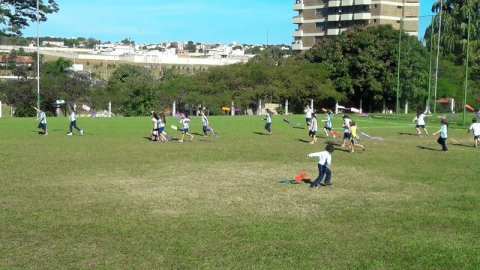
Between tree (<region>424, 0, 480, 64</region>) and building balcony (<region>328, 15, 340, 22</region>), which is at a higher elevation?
building balcony (<region>328, 15, 340, 22</region>)

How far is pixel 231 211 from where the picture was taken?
11.6 meters

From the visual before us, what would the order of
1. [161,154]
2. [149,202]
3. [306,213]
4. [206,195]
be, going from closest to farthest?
[306,213] → [149,202] → [206,195] → [161,154]

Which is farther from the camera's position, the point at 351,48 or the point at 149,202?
the point at 351,48

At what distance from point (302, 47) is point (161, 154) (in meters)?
77.5

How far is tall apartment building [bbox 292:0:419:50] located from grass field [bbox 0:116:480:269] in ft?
219

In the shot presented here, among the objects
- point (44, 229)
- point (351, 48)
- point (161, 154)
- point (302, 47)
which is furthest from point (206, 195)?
point (302, 47)

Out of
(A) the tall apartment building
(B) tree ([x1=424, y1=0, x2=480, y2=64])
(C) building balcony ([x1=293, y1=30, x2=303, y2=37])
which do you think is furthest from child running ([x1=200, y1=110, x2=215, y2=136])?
(C) building balcony ([x1=293, y1=30, x2=303, y2=37])

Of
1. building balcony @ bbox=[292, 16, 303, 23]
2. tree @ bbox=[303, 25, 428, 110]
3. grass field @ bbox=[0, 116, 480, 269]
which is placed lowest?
grass field @ bbox=[0, 116, 480, 269]

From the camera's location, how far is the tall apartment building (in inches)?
3344

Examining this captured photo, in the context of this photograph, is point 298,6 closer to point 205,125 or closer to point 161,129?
point 205,125

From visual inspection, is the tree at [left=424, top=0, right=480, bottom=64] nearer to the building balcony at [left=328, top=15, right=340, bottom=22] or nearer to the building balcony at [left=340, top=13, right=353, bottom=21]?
the building balcony at [left=340, top=13, right=353, bottom=21]

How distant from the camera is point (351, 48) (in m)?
58.6

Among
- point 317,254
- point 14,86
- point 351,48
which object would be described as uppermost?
point 351,48

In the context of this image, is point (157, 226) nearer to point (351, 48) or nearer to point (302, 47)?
point (351, 48)
